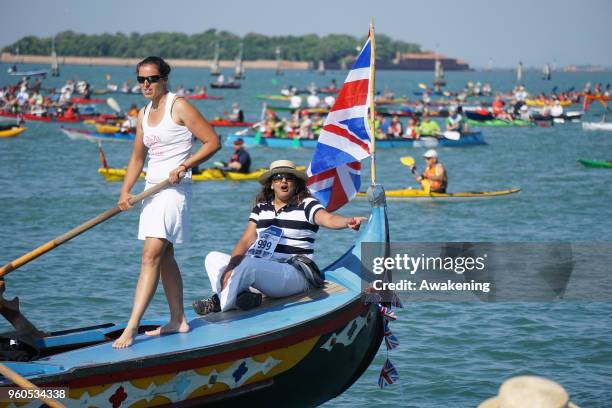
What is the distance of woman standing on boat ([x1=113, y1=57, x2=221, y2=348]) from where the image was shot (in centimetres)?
744

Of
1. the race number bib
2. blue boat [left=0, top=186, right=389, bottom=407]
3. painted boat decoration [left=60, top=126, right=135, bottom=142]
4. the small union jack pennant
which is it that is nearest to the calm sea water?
painted boat decoration [left=60, top=126, right=135, bottom=142]

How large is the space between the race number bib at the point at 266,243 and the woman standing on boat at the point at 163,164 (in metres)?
0.95

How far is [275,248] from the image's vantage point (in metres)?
8.45

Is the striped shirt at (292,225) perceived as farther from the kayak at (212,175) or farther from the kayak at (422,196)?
the kayak at (212,175)

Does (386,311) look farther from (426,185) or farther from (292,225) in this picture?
(426,185)

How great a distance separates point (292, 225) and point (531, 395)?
4.21m

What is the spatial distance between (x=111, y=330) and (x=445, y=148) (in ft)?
98.5

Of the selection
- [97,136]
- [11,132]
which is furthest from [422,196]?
[11,132]

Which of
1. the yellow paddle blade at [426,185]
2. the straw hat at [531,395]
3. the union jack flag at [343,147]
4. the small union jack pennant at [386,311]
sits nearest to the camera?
the straw hat at [531,395]

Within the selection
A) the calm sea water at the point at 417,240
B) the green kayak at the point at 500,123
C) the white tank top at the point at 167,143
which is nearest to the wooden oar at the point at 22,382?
the white tank top at the point at 167,143

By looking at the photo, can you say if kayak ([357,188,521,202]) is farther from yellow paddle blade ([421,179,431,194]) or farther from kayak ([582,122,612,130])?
kayak ([582,122,612,130])

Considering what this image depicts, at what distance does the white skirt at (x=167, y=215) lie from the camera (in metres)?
7.44

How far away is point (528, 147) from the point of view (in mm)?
40156

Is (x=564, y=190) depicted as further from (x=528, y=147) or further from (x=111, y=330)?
(x=111, y=330)
